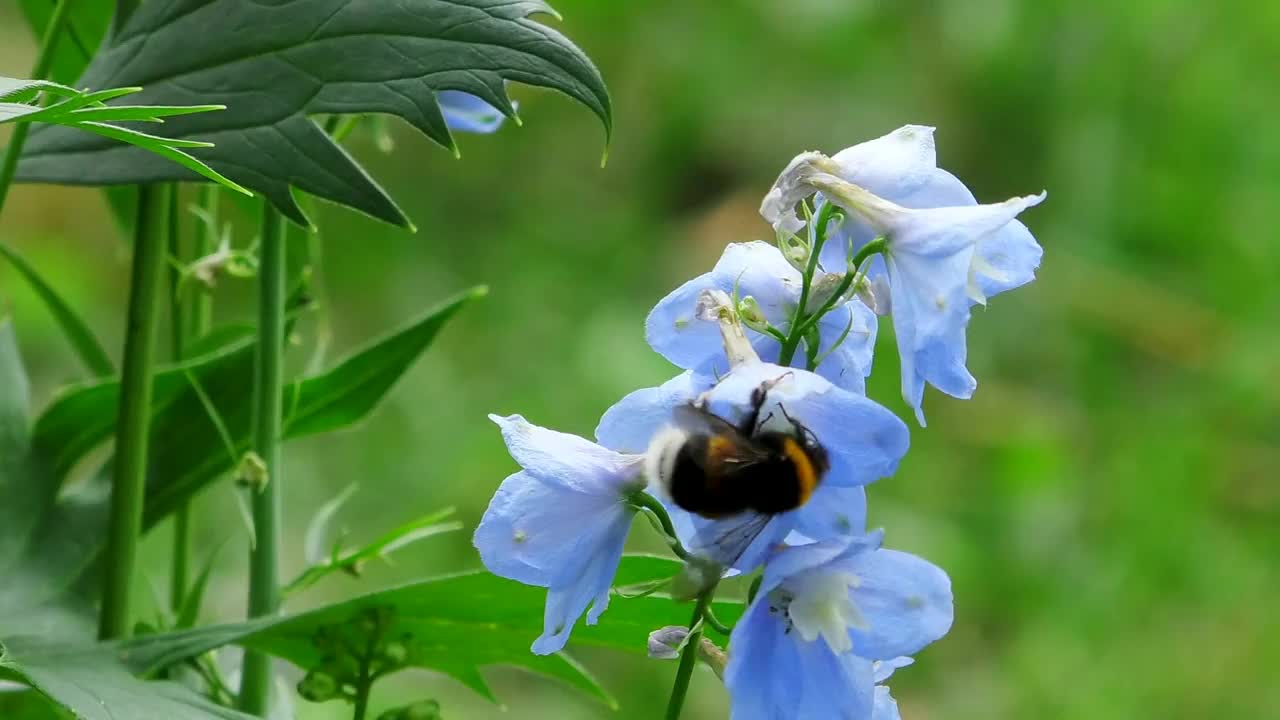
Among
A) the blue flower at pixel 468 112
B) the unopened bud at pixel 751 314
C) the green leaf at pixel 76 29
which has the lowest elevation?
the unopened bud at pixel 751 314

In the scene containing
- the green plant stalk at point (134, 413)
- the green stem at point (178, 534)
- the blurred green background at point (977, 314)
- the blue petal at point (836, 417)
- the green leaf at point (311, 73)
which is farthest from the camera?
the blurred green background at point (977, 314)

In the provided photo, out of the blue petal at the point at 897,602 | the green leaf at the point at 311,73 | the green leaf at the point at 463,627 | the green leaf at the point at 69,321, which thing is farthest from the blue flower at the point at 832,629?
the green leaf at the point at 69,321

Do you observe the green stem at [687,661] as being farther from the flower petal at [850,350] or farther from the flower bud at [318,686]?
the flower bud at [318,686]

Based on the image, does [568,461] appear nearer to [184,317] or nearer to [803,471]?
[803,471]

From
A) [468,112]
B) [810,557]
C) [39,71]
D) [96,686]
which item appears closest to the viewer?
[810,557]

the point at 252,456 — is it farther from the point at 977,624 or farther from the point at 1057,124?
the point at 1057,124

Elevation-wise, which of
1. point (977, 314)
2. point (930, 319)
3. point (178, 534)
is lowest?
point (977, 314)

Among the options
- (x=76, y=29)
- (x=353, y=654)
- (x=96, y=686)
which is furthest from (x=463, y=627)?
(x=76, y=29)

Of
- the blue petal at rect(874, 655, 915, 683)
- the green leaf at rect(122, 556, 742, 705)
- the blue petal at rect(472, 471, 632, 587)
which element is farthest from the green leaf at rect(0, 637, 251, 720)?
the blue petal at rect(874, 655, 915, 683)

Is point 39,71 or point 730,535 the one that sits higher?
point 39,71
